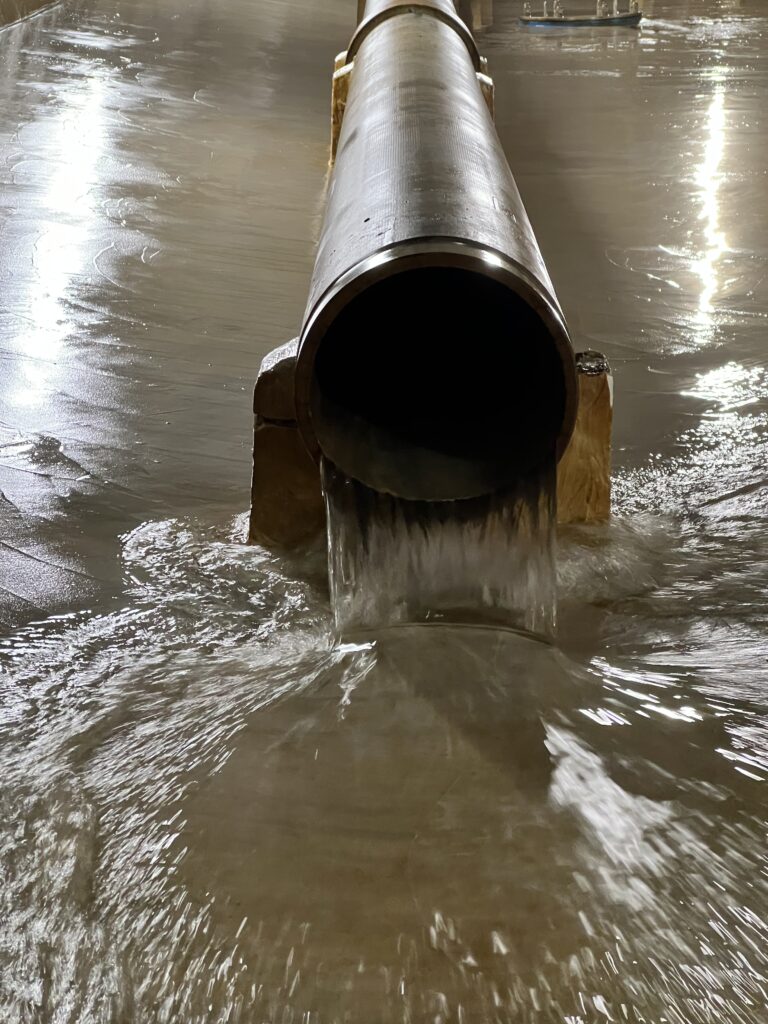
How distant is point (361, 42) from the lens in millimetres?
4820

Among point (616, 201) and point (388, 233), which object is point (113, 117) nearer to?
point (616, 201)

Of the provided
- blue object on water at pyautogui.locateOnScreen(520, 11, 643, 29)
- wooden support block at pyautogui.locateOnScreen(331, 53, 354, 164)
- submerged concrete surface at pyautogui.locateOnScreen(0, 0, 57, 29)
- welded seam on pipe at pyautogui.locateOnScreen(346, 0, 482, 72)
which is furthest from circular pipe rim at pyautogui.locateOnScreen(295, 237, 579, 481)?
blue object on water at pyautogui.locateOnScreen(520, 11, 643, 29)

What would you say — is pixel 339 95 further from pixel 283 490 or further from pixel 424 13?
pixel 283 490

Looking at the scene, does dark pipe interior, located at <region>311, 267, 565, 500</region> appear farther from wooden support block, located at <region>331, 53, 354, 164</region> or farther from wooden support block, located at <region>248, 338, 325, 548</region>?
wooden support block, located at <region>331, 53, 354, 164</region>

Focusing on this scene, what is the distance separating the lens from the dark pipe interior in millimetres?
2346

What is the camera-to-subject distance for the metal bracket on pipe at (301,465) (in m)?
2.74

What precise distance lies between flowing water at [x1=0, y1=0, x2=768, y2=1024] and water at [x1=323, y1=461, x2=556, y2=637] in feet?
0.03

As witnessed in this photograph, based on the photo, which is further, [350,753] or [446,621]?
[446,621]

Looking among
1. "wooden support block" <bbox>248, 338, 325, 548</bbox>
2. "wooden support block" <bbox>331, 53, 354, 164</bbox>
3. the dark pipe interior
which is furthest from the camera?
"wooden support block" <bbox>331, 53, 354, 164</bbox>

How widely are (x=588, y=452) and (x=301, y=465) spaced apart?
75 centimetres

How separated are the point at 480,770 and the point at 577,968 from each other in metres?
0.40

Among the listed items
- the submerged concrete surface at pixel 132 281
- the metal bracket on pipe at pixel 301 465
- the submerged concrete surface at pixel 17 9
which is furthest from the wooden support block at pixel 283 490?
the submerged concrete surface at pixel 17 9

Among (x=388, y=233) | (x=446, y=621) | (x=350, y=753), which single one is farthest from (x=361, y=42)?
(x=350, y=753)

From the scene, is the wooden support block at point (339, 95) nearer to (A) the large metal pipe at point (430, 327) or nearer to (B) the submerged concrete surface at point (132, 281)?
(B) the submerged concrete surface at point (132, 281)
